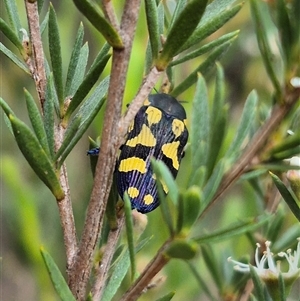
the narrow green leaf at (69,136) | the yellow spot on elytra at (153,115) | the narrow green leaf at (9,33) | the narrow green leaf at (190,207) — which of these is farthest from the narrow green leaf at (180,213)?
the yellow spot on elytra at (153,115)

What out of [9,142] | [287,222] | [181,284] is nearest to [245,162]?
[181,284]

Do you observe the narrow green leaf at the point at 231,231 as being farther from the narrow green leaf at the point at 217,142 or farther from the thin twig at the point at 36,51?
the thin twig at the point at 36,51

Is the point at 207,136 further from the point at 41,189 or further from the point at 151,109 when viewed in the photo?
the point at 41,189

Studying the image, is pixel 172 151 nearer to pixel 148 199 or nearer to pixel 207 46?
pixel 148 199

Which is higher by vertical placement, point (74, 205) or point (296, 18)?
point (296, 18)

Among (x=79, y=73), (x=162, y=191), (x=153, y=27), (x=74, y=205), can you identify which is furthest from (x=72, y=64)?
(x=74, y=205)

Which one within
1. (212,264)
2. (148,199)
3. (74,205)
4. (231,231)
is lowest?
(74,205)
